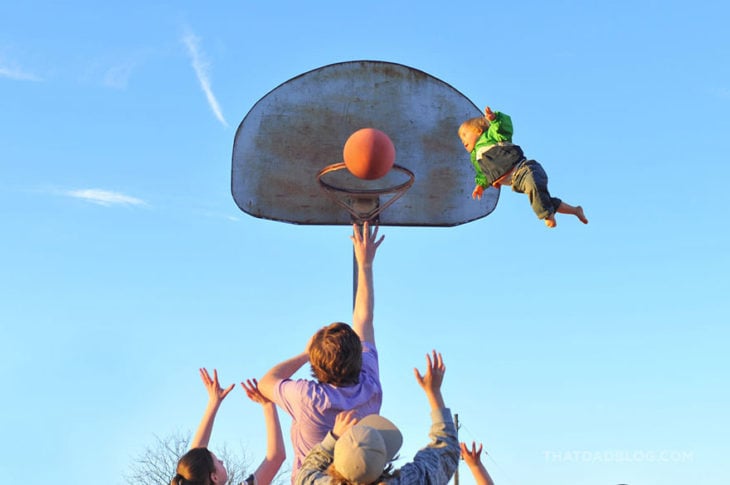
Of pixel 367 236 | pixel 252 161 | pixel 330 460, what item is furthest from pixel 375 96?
pixel 330 460

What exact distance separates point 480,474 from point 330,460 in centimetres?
133

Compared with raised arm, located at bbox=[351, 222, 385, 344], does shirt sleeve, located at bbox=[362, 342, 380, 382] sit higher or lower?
lower

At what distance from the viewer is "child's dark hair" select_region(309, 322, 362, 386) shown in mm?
4199

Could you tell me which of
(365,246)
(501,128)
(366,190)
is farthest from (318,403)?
(366,190)

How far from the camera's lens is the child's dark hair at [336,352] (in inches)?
165

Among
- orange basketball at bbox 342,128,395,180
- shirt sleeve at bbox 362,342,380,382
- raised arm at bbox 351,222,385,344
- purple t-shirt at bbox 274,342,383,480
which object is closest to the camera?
purple t-shirt at bbox 274,342,383,480

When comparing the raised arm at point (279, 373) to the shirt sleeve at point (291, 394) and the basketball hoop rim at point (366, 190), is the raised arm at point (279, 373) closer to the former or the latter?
the shirt sleeve at point (291, 394)

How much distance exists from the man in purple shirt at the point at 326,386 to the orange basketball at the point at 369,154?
3.29 metres

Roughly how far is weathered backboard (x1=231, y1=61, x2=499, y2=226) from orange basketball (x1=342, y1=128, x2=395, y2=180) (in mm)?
1116

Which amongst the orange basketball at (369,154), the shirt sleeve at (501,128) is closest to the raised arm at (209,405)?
the orange basketball at (369,154)

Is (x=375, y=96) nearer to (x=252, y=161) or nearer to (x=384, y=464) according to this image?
(x=252, y=161)

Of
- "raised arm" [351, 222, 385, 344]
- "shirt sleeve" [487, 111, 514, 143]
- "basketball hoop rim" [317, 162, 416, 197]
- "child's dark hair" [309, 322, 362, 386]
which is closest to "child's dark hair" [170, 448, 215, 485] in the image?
"child's dark hair" [309, 322, 362, 386]

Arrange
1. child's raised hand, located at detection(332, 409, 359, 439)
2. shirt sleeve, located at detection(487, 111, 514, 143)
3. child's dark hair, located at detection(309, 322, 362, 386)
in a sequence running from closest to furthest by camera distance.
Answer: child's raised hand, located at detection(332, 409, 359, 439) < child's dark hair, located at detection(309, 322, 362, 386) < shirt sleeve, located at detection(487, 111, 514, 143)

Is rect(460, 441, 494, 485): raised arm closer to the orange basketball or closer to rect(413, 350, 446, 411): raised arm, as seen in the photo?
rect(413, 350, 446, 411): raised arm
